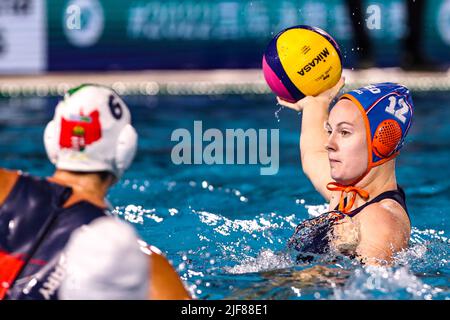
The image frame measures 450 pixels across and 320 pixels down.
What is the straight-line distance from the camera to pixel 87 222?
2.36 metres

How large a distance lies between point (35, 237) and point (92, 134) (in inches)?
11.9

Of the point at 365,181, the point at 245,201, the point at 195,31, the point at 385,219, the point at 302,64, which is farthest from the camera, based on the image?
the point at 195,31

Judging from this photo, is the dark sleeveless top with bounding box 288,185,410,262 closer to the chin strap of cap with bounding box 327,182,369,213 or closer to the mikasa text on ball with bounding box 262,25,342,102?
the chin strap of cap with bounding box 327,182,369,213

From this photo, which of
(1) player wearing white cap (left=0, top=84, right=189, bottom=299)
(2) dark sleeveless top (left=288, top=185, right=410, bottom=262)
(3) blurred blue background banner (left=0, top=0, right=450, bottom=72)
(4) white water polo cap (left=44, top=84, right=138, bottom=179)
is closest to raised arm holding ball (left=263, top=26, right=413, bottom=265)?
(2) dark sleeveless top (left=288, top=185, right=410, bottom=262)

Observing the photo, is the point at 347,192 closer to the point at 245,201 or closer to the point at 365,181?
the point at 365,181

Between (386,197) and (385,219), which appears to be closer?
(385,219)

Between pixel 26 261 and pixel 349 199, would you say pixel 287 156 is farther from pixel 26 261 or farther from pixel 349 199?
pixel 26 261

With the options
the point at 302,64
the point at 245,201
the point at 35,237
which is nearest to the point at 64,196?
the point at 35,237

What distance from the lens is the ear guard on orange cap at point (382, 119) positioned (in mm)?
3367

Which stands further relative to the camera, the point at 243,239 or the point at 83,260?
the point at 243,239

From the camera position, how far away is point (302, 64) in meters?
3.75
